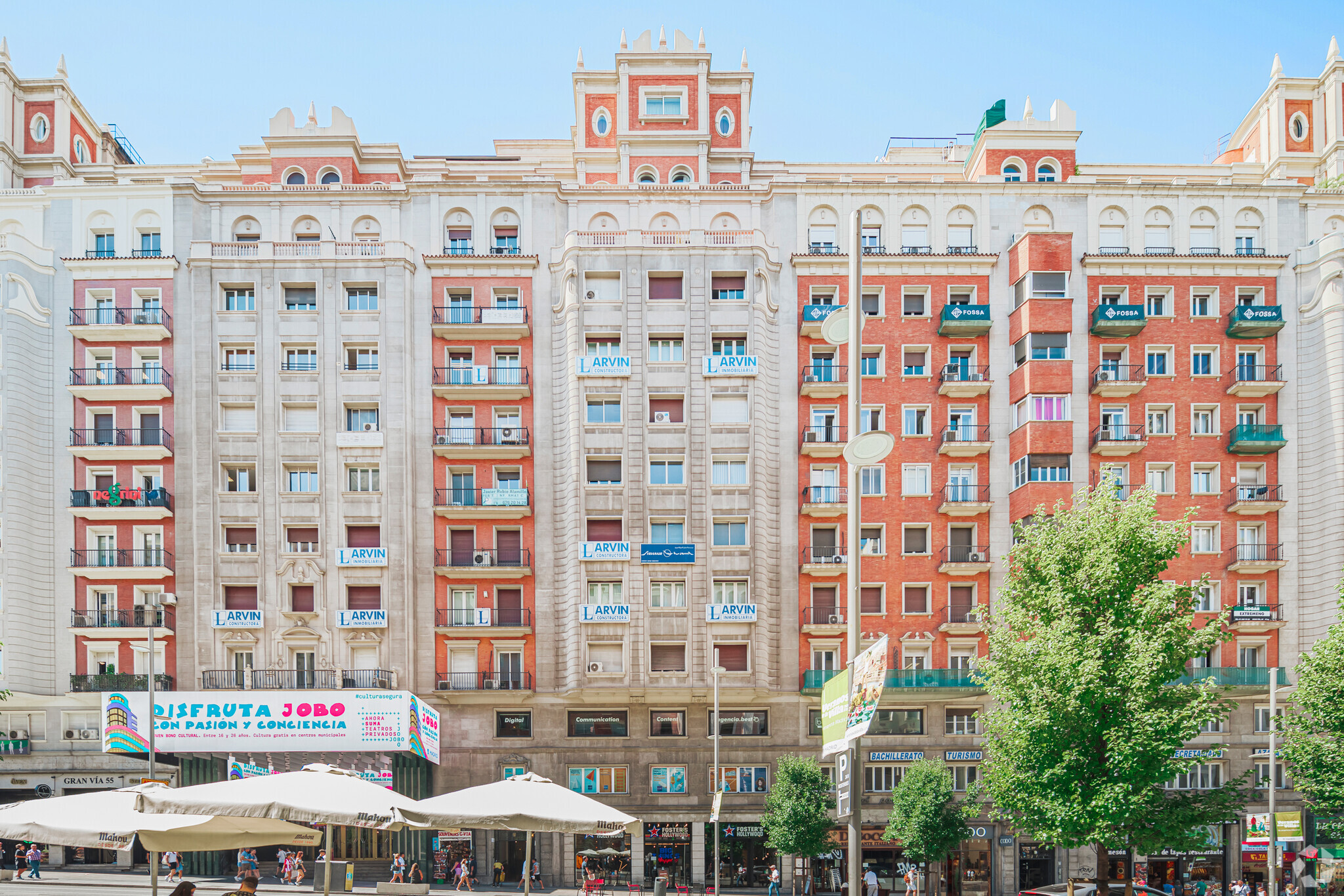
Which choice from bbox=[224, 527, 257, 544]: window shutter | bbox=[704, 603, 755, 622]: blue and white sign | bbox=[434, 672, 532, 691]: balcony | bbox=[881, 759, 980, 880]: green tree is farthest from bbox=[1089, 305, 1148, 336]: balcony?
bbox=[224, 527, 257, 544]: window shutter

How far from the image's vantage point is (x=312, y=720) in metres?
42.9

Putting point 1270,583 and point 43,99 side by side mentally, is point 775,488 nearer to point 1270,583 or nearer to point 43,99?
point 1270,583

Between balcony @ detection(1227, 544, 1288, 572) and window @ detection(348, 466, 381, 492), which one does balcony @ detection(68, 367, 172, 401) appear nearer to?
window @ detection(348, 466, 381, 492)

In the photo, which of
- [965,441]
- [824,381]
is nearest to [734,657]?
[824,381]

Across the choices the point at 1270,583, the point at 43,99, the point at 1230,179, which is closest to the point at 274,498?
the point at 43,99

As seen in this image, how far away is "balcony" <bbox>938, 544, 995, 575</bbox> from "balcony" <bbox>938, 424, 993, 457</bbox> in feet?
14.0

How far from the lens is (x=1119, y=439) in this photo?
4950 centimetres

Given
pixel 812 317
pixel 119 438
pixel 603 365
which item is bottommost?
pixel 119 438

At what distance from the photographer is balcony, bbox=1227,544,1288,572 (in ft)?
160

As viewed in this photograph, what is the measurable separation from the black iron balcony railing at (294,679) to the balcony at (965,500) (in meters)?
28.0

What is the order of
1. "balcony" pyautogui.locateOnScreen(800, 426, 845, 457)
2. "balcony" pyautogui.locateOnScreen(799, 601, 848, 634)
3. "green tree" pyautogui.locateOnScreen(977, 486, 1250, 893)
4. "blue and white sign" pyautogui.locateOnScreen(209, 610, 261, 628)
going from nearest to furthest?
"green tree" pyautogui.locateOnScreen(977, 486, 1250, 893), "blue and white sign" pyautogui.locateOnScreen(209, 610, 261, 628), "balcony" pyautogui.locateOnScreen(799, 601, 848, 634), "balcony" pyautogui.locateOnScreen(800, 426, 845, 457)

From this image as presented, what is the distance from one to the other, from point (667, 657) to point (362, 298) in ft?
71.0

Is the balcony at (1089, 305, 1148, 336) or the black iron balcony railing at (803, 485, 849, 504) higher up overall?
the balcony at (1089, 305, 1148, 336)

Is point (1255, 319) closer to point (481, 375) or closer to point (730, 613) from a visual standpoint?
point (730, 613)
